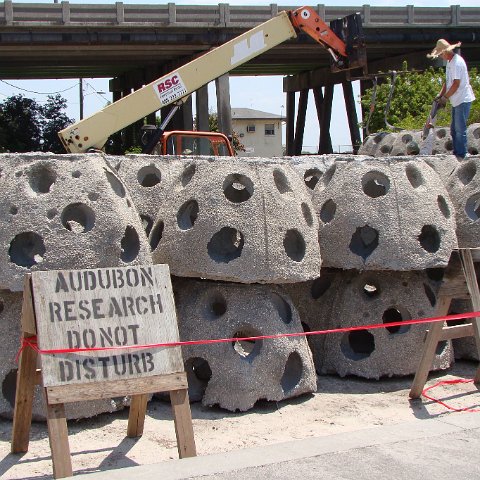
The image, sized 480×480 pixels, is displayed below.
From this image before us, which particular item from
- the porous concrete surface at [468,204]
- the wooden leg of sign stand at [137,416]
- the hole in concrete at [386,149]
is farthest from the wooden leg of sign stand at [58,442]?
the hole in concrete at [386,149]

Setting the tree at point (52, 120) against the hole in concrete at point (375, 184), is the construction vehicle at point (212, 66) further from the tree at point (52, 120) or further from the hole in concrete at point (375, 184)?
the tree at point (52, 120)

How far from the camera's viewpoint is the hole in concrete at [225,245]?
7.49 meters

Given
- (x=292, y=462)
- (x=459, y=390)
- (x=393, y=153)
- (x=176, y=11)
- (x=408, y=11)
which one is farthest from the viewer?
(x=408, y=11)

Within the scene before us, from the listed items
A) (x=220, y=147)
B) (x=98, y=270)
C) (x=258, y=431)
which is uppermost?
(x=220, y=147)

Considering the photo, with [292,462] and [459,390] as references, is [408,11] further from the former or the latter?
[292,462]

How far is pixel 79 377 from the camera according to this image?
546cm

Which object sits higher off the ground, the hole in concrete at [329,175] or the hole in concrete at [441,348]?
the hole in concrete at [329,175]

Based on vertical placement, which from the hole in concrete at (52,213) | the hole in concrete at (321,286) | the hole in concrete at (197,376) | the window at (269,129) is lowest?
the hole in concrete at (197,376)

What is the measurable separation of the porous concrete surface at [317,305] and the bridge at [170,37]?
1913cm

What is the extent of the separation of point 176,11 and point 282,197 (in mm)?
20838

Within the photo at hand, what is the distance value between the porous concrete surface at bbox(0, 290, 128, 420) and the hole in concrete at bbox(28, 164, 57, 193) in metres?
0.84

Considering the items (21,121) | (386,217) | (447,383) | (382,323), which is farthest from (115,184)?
(21,121)

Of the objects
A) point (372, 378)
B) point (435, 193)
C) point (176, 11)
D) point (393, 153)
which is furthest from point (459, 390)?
point (176, 11)

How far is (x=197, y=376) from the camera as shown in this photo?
8.27 meters
